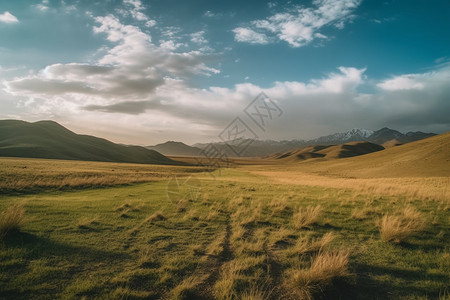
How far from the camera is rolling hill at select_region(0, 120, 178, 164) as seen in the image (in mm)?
103375

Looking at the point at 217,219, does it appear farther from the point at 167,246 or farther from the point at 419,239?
the point at 419,239

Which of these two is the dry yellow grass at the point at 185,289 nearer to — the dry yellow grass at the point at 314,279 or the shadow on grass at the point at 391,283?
the dry yellow grass at the point at 314,279

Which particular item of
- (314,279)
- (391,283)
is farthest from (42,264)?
(391,283)

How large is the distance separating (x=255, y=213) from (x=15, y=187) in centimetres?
1812

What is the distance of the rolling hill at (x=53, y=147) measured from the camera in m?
103

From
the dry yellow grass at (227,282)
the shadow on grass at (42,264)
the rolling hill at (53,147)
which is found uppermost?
the rolling hill at (53,147)

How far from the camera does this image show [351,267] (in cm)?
661

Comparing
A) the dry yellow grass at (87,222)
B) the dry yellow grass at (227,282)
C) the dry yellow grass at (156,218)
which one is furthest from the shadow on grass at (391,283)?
the dry yellow grass at (87,222)

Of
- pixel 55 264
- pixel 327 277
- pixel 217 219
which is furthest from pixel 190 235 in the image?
pixel 327 277

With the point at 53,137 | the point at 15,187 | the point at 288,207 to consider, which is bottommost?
the point at 288,207

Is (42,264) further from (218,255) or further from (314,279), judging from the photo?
(314,279)

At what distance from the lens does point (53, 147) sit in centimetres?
11856

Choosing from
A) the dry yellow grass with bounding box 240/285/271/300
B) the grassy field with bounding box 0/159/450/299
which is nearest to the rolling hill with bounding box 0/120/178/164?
the grassy field with bounding box 0/159/450/299

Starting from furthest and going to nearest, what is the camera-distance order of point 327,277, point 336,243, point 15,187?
point 15,187 < point 336,243 < point 327,277
